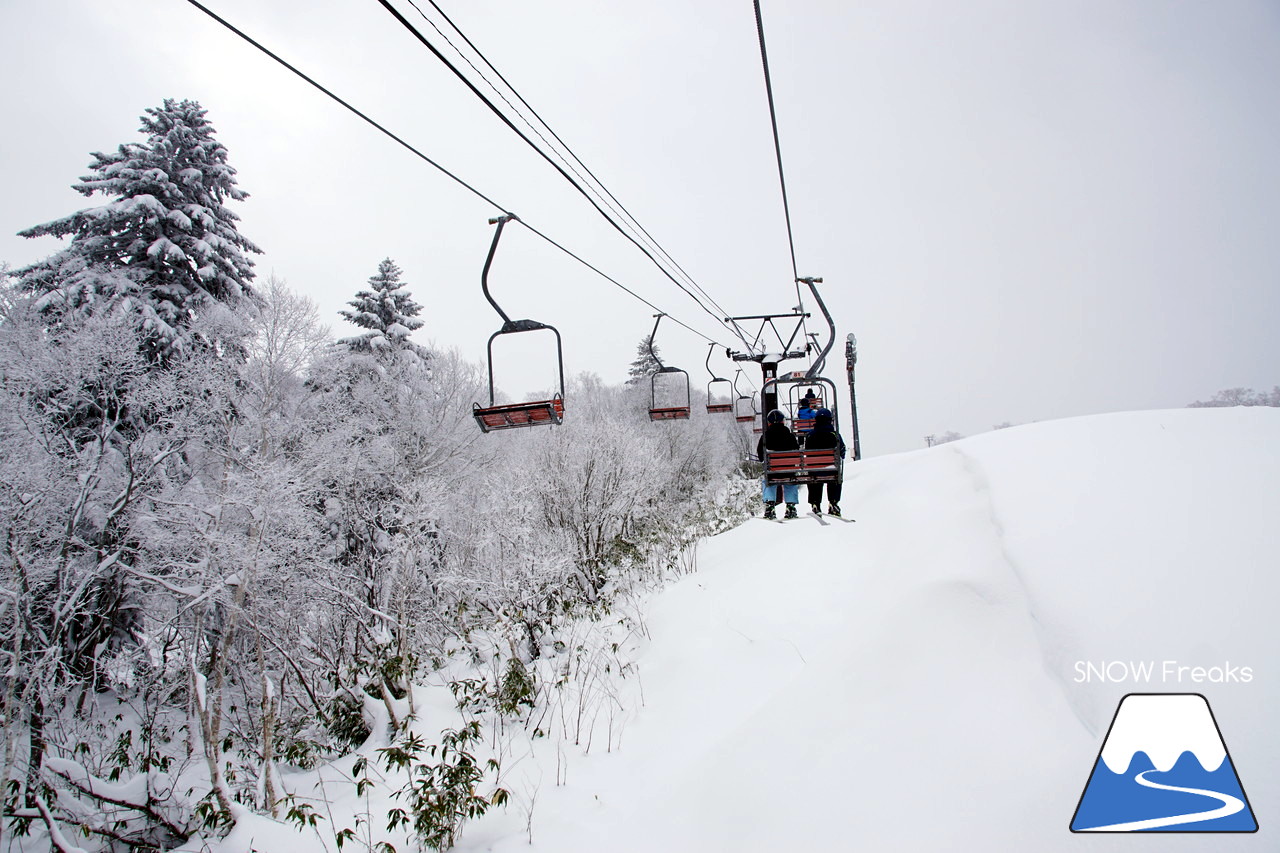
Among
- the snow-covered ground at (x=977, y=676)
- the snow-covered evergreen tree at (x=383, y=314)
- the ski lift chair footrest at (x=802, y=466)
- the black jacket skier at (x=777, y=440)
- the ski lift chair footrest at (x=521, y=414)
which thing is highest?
the snow-covered evergreen tree at (x=383, y=314)

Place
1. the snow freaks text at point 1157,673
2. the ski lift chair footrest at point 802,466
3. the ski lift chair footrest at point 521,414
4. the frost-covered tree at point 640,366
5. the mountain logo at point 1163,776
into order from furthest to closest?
the frost-covered tree at point 640,366, the ski lift chair footrest at point 802,466, the ski lift chair footrest at point 521,414, the snow freaks text at point 1157,673, the mountain logo at point 1163,776

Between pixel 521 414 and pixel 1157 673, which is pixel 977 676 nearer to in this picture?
pixel 1157 673

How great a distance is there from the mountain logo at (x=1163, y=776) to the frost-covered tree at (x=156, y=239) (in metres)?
17.4

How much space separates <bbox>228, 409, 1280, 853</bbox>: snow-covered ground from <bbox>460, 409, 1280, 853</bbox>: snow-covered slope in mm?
13

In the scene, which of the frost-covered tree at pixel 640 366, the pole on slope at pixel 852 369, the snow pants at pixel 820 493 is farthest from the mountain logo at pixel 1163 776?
the frost-covered tree at pixel 640 366

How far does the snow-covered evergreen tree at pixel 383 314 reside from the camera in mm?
20000

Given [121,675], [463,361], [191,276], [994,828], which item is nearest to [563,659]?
[994,828]

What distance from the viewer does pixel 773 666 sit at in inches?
194

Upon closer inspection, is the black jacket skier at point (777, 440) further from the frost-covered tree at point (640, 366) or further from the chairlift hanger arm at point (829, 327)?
the frost-covered tree at point (640, 366)

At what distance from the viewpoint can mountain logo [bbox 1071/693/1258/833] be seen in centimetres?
214

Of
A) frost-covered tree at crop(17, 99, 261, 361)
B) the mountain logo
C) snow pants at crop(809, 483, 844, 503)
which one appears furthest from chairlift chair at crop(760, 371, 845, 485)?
frost-covered tree at crop(17, 99, 261, 361)

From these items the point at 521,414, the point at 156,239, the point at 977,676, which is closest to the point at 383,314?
the point at 156,239

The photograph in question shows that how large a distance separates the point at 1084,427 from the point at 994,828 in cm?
547

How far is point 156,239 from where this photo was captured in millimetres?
13273
